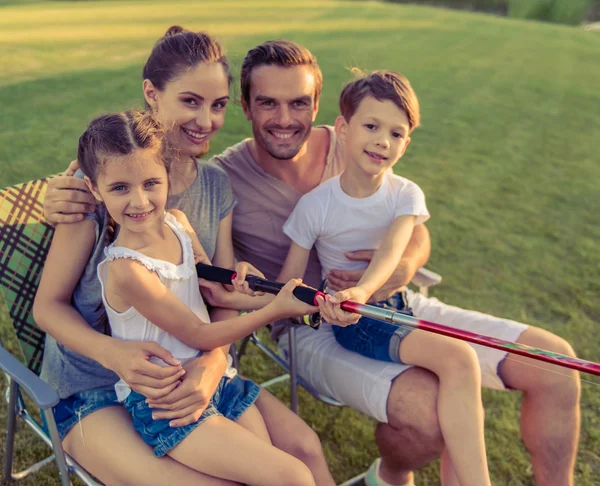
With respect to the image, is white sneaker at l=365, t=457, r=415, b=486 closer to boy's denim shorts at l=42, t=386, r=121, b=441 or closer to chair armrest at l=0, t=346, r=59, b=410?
boy's denim shorts at l=42, t=386, r=121, b=441

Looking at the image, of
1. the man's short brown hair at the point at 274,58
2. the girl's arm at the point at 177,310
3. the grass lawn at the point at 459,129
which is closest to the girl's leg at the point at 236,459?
the girl's arm at the point at 177,310

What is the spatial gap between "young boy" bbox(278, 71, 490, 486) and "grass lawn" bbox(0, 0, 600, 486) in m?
0.19

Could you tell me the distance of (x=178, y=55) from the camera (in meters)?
2.05

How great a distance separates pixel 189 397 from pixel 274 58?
121cm

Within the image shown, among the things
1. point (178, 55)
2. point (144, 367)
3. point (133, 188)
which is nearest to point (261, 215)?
point (178, 55)

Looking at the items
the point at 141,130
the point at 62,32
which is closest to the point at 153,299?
the point at 141,130

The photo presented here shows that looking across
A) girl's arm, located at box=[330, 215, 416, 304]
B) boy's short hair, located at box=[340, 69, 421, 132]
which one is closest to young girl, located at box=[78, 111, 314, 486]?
girl's arm, located at box=[330, 215, 416, 304]

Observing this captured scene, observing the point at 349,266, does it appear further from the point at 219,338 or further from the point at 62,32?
the point at 62,32

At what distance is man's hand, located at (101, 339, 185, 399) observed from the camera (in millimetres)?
1725

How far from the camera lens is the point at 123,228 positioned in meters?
1.81

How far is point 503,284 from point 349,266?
7.56 feet

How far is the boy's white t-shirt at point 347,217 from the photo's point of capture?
229 cm

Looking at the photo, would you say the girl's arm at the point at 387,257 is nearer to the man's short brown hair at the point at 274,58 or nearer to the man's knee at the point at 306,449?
the man's knee at the point at 306,449

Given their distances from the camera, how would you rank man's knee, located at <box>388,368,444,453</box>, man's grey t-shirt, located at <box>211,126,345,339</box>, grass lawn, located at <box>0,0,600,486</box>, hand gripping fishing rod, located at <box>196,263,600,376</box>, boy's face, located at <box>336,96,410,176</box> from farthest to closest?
grass lawn, located at <box>0,0,600,486</box> → man's grey t-shirt, located at <box>211,126,345,339</box> → boy's face, located at <box>336,96,410,176</box> → man's knee, located at <box>388,368,444,453</box> → hand gripping fishing rod, located at <box>196,263,600,376</box>
